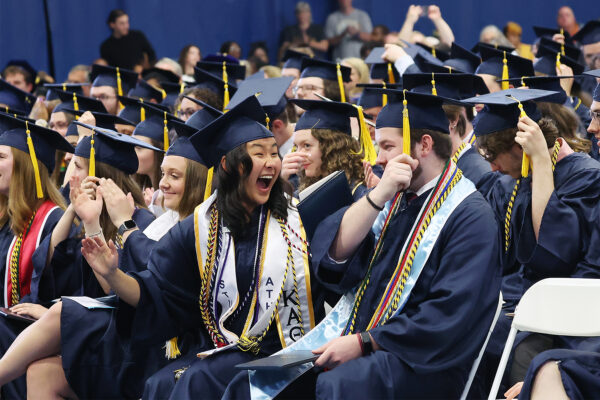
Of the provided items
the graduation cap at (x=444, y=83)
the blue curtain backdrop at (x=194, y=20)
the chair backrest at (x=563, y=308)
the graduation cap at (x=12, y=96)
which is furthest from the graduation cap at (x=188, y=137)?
the blue curtain backdrop at (x=194, y=20)

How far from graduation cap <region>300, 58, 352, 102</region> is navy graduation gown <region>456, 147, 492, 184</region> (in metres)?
1.95

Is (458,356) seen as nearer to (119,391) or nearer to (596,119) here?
(596,119)

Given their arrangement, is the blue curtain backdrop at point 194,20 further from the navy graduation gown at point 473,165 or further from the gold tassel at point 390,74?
the navy graduation gown at point 473,165

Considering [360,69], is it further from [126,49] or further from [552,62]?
[126,49]

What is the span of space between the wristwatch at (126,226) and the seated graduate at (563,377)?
2.09 m

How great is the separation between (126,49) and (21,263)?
22.6 ft

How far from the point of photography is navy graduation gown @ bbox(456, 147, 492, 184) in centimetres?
456

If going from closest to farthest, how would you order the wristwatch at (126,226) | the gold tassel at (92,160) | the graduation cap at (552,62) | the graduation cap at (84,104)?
1. the wristwatch at (126,226)
2. the gold tassel at (92,160)
3. the graduation cap at (552,62)
4. the graduation cap at (84,104)

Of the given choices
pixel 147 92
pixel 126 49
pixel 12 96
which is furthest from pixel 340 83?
pixel 126 49

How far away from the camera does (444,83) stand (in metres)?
4.64

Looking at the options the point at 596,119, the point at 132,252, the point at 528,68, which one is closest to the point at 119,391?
the point at 132,252

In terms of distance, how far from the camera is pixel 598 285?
2809 millimetres

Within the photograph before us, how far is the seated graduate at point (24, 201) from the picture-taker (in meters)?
4.72

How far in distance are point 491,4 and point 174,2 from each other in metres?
4.64
